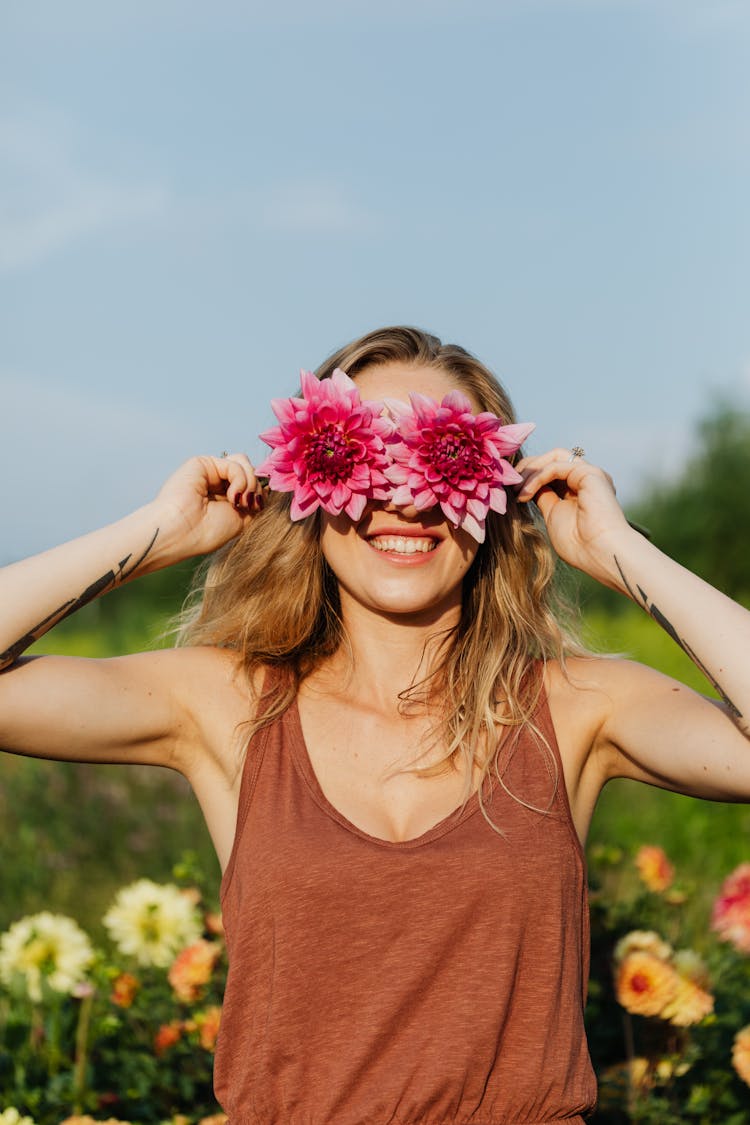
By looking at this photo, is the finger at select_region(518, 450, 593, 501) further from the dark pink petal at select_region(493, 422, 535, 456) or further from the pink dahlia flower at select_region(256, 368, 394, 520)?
the pink dahlia flower at select_region(256, 368, 394, 520)

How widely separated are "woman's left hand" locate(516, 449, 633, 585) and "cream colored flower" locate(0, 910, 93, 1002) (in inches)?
81.5

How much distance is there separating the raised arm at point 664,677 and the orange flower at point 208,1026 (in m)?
1.63

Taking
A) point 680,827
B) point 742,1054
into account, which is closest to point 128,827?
point 680,827

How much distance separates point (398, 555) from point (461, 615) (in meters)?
0.35

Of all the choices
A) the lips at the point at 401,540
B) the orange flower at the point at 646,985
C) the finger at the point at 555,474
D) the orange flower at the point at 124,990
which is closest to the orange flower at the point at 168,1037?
the orange flower at the point at 124,990

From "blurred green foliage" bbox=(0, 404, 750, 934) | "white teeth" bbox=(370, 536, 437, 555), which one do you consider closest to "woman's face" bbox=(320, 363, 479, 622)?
"white teeth" bbox=(370, 536, 437, 555)

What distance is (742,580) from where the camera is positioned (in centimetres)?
1470

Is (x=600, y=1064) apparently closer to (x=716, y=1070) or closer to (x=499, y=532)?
(x=716, y=1070)

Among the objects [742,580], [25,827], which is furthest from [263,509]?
[742,580]

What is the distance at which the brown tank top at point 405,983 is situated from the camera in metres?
2.49

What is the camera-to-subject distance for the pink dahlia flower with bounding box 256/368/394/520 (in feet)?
9.14

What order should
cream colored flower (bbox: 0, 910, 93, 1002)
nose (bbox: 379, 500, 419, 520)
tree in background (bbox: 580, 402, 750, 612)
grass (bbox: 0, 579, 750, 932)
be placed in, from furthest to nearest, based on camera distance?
1. tree in background (bbox: 580, 402, 750, 612)
2. grass (bbox: 0, 579, 750, 932)
3. cream colored flower (bbox: 0, 910, 93, 1002)
4. nose (bbox: 379, 500, 419, 520)

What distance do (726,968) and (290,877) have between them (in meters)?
2.32

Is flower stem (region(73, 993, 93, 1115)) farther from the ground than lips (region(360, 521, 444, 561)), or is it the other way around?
lips (region(360, 521, 444, 561))
